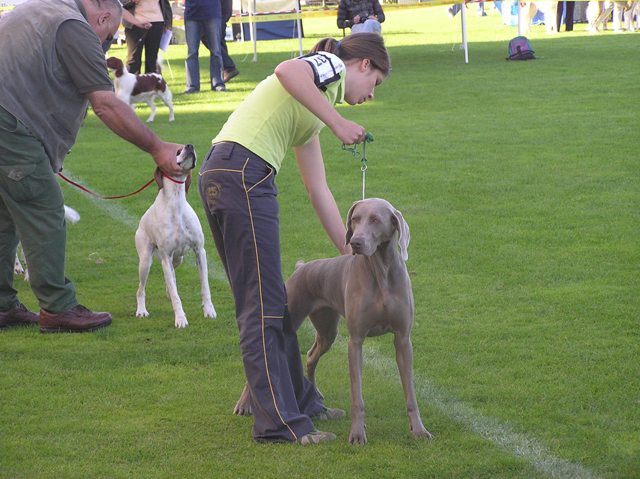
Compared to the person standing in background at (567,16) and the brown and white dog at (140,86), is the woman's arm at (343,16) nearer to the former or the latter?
the brown and white dog at (140,86)

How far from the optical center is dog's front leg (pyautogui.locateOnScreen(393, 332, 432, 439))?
4.74 metres

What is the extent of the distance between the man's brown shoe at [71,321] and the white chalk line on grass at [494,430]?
6.27ft

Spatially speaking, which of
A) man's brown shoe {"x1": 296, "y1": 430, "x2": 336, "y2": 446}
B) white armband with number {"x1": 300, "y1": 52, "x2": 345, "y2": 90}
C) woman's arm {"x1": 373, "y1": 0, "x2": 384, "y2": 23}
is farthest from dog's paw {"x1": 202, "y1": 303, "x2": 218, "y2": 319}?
woman's arm {"x1": 373, "y1": 0, "x2": 384, "y2": 23}

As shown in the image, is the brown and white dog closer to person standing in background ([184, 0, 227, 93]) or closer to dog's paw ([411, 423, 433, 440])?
person standing in background ([184, 0, 227, 93])

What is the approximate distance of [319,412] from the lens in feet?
16.9

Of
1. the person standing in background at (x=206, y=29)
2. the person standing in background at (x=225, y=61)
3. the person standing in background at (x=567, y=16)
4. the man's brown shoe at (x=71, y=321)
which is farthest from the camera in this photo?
the person standing in background at (x=567, y=16)

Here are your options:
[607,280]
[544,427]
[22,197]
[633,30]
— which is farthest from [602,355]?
[633,30]

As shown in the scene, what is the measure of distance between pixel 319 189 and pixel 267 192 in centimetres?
44

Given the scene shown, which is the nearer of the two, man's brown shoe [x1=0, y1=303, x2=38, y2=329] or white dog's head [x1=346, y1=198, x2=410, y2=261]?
white dog's head [x1=346, y1=198, x2=410, y2=261]

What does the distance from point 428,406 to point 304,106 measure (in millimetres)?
1680

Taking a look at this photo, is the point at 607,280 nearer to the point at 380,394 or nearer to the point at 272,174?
the point at 380,394

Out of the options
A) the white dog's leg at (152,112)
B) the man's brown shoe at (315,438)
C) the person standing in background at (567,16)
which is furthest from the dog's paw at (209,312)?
the person standing in background at (567,16)

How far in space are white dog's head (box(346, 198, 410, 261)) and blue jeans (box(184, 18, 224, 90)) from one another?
47.3 feet

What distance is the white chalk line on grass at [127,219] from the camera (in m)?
8.41
